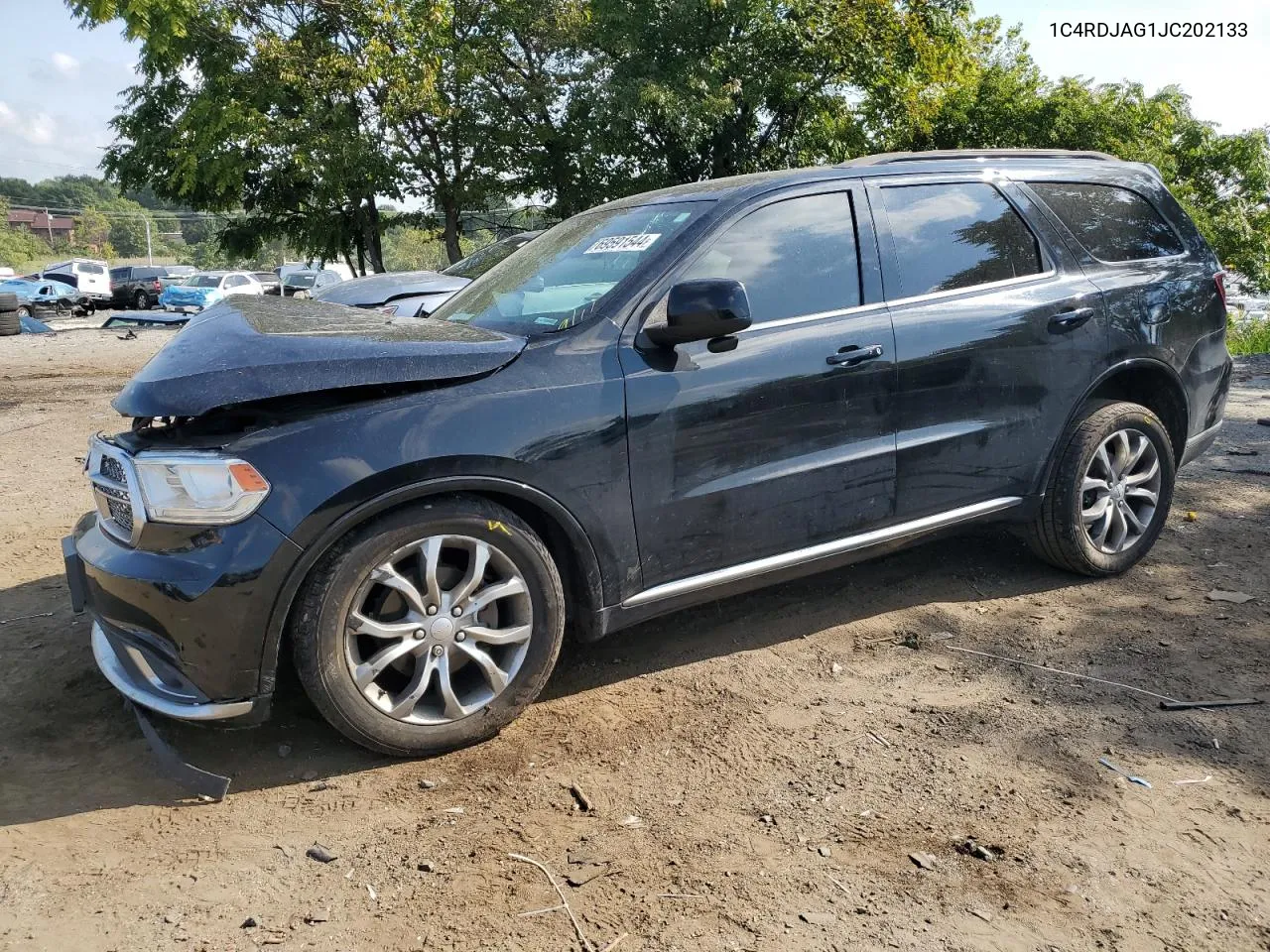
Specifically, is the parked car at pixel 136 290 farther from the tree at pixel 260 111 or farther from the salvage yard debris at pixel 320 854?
the salvage yard debris at pixel 320 854

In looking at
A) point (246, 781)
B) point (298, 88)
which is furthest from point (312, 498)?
point (298, 88)

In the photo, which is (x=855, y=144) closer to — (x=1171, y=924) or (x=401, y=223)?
(x=401, y=223)

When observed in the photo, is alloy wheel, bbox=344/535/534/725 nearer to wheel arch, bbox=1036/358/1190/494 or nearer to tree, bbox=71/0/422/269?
wheel arch, bbox=1036/358/1190/494

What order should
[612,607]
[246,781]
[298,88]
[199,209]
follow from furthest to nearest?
[199,209], [298,88], [612,607], [246,781]

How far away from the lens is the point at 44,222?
11462cm

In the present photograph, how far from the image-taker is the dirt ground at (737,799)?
2.36 meters

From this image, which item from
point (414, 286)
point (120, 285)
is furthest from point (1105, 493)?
point (120, 285)

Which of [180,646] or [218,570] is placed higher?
[218,570]

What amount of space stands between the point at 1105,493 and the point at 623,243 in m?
2.42

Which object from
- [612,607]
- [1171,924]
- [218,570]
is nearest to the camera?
[1171,924]

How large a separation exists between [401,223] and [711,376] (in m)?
25.6

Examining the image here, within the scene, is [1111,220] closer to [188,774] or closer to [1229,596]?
[1229,596]

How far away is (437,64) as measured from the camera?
23109 millimetres

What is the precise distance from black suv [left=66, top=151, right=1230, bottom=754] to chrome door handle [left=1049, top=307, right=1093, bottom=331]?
21 millimetres
